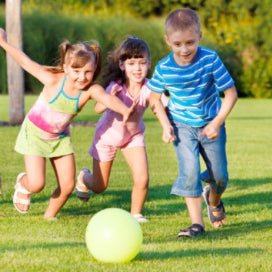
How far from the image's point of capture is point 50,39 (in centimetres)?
3131

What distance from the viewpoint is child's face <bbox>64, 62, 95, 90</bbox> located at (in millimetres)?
6930

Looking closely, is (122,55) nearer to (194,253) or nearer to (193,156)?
(193,156)

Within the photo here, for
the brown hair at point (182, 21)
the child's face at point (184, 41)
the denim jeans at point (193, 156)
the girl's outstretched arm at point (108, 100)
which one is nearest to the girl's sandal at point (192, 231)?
the denim jeans at point (193, 156)

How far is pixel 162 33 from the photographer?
33469mm

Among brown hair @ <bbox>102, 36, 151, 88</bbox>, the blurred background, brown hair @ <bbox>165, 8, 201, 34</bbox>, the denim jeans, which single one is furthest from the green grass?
the blurred background

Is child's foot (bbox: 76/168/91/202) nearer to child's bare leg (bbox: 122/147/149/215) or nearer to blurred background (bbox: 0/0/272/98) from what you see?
child's bare leg (bbox: 122/147/149/215)

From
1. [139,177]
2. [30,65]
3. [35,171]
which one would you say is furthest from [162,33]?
[35,171]

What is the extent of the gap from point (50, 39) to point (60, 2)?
42.2 ft

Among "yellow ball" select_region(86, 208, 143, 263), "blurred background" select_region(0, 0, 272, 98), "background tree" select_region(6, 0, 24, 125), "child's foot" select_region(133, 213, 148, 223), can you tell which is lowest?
"blurred background" select_region(0, 0, 272, 98)

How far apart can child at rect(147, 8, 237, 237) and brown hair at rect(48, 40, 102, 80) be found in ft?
2.00

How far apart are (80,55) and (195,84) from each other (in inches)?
43.0

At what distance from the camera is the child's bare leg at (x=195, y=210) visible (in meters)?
6.65

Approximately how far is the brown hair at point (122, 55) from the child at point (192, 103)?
66 centimetres

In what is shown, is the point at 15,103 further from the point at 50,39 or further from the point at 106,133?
the point at 50,39
